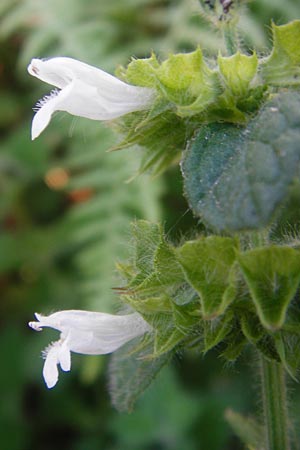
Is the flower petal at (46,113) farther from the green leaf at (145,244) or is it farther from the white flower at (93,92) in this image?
the green leaf at (145,244)

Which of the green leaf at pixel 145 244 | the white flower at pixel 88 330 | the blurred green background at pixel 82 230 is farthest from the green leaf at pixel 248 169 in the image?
the blurred green background at pixel 82 230

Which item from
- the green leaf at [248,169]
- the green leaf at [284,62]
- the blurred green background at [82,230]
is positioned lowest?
the blurred green background at [82,230]

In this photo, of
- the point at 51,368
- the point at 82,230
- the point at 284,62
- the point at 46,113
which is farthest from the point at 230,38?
the point at 82,230

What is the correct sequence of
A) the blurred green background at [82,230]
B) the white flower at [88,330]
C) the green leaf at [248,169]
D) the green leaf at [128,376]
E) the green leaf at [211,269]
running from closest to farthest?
the green leaf at [248,169] → the green leaf at [211,269] → the white flower at [88,330] → the green leaf at [128,376] → the blurred green background at [82,230]

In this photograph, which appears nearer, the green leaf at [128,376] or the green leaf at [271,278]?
the green leaf at [271,278]

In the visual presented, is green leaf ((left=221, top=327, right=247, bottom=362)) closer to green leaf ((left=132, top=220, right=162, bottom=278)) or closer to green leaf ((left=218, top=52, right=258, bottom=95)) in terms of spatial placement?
green leaf ((left=132, top=220, right=162, bottom=278))
